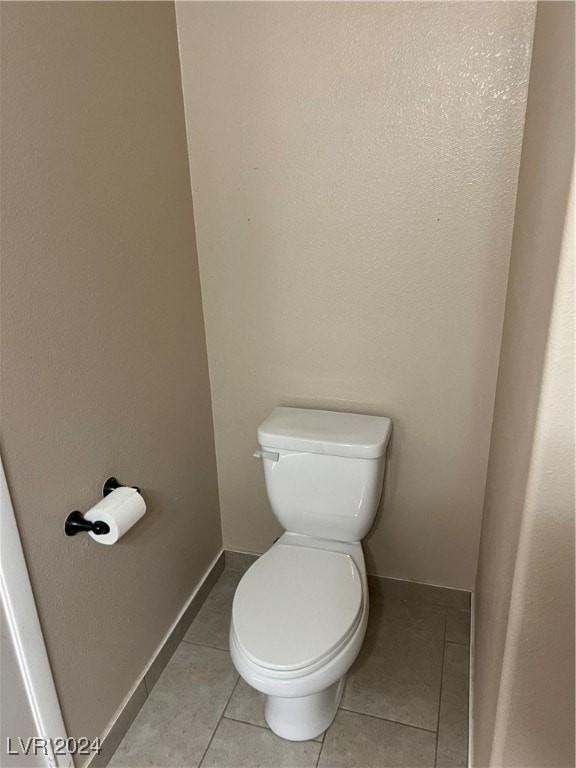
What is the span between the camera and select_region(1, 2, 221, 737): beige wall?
44.2 inches

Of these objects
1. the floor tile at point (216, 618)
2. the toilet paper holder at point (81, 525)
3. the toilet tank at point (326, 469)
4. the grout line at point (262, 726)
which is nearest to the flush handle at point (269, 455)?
the toilet tank at point (326, 469)

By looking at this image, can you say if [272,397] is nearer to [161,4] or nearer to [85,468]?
[85,468]

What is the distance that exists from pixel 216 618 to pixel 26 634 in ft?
2.98

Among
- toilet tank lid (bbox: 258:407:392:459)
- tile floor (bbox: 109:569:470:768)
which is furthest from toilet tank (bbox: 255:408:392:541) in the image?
tile floor (bbox: 109:569:470:768)

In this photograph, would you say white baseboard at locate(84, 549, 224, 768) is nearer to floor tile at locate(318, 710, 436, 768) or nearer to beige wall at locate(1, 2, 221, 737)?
beige wall at locate(1, 2, 221, 737)

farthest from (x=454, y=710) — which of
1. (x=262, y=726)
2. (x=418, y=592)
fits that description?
(x=262, y=726)

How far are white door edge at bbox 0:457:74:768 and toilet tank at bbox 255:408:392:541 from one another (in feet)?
2.54

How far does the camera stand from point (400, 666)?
177cm

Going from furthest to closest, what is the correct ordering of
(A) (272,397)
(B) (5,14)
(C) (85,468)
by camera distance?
(A) (272,397), (C) (85,468), (B) (5,14)

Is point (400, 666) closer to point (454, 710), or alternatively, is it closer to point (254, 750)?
point (454, 710)

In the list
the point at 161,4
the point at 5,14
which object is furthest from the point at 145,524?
the point at 161,4

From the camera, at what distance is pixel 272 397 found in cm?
191

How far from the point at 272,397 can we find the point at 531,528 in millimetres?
1210

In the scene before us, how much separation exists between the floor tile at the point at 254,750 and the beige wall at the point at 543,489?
588mm
